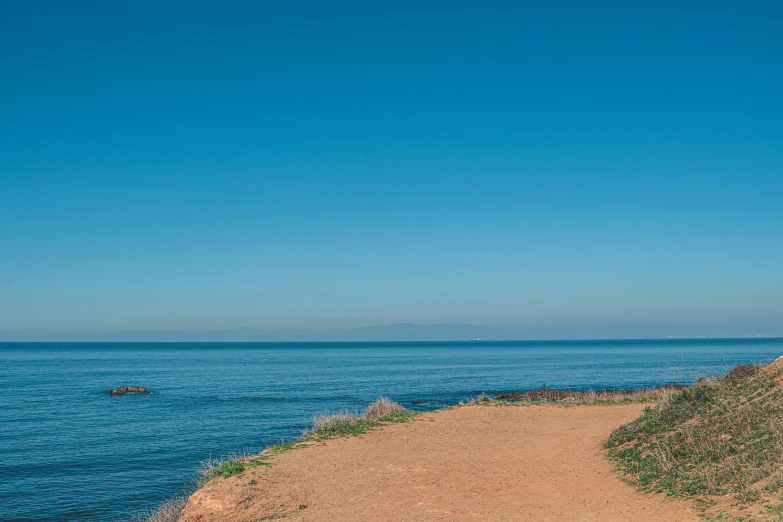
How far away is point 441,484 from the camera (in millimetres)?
16266

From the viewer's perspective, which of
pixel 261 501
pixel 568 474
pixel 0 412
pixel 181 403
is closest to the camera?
pixel 261 501

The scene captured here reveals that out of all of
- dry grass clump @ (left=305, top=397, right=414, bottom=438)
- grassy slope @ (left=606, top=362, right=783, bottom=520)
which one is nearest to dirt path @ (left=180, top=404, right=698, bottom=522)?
grassy slope @ (left=606, top=362, right=783, bottom=520)

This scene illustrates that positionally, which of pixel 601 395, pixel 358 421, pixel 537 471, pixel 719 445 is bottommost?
pixel 601 395

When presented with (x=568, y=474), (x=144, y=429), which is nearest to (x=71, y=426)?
(x=144, y=429)

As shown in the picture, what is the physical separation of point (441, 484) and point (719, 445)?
7468 millimetres

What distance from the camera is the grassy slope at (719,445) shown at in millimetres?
12633

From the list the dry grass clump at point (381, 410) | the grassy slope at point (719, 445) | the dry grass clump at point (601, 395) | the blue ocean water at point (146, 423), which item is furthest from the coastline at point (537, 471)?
the blue ocean water at point (146, 423)

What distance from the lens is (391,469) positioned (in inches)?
707

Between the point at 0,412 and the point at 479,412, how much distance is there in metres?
34.8

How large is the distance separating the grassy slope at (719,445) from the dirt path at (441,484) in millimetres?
742

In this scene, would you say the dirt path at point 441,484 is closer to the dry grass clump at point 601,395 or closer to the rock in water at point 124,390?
the dry grass clump at point 601,395

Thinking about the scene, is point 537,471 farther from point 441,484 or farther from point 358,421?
A: point 358,421

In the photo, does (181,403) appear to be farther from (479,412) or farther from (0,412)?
(479,412)

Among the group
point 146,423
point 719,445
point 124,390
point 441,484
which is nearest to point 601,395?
point 719,445
